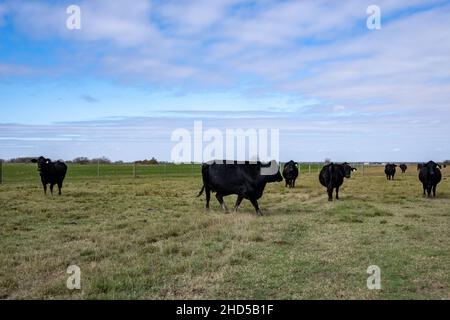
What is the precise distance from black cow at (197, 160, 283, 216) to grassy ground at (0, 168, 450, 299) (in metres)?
0.84

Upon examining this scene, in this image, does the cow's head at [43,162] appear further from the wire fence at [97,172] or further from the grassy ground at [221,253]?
the wire fence at [97,172]

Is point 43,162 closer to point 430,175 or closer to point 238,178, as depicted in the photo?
point 238,178

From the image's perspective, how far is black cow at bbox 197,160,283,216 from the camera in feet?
48.5

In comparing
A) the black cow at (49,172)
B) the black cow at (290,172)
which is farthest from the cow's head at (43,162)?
the black cow at (290,172)

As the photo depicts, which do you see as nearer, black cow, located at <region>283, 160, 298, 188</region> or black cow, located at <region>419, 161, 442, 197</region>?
black cow, located at <region>419, 161, 442, 197</region>

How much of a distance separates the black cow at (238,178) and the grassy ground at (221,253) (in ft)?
2.77

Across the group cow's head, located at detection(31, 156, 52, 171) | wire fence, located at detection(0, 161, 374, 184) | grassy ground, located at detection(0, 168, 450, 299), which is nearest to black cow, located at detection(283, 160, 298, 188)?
wire fence, located at detection(0, 161, 374, 184)

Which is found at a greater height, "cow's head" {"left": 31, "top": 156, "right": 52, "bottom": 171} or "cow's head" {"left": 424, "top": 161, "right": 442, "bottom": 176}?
"cow's head" {"left": 31, "top": 156, "right": 52, "bottom": 171}

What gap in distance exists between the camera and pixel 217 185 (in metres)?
15.2

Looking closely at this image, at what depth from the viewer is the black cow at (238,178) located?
14.8m

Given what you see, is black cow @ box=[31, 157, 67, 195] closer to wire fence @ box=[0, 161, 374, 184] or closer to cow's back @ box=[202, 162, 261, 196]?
cow's back @ box=[202, 162, 261, 196]

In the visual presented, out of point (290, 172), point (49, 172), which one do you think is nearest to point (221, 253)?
point (49, 172)

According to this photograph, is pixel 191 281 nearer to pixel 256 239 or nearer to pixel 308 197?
pixel 256 239
